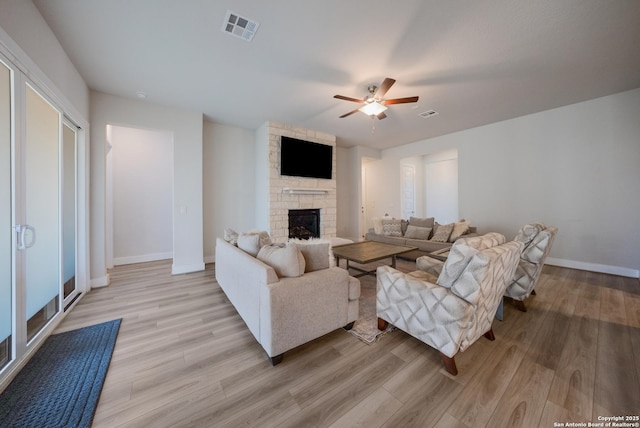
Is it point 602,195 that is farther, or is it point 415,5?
point 602,195

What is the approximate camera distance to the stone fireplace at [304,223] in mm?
5051

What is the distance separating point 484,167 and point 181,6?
18.9 ft

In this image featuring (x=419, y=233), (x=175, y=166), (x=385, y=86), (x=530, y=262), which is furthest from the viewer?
(x=419, y=233)

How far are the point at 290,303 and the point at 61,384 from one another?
159cm

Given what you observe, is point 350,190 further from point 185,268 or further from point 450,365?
point 450,365

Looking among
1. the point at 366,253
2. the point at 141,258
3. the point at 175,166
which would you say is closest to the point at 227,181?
the point at 175,166

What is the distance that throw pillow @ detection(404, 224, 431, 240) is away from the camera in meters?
4.48

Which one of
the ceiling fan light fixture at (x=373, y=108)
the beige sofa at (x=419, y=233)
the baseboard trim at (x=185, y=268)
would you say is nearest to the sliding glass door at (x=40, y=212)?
the baseboard trim at (x=185, y=268)

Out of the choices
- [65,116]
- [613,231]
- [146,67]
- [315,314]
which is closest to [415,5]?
[315,314]

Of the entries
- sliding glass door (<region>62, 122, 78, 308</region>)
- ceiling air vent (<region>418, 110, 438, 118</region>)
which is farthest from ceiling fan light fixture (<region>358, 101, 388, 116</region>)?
sliding glass door (<region>62, 122, 78, 308</region>)

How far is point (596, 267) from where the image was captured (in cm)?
371

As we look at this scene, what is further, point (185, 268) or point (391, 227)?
point (391, 227)

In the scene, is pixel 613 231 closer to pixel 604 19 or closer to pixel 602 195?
pixel 602 195

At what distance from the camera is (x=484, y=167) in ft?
15.9
